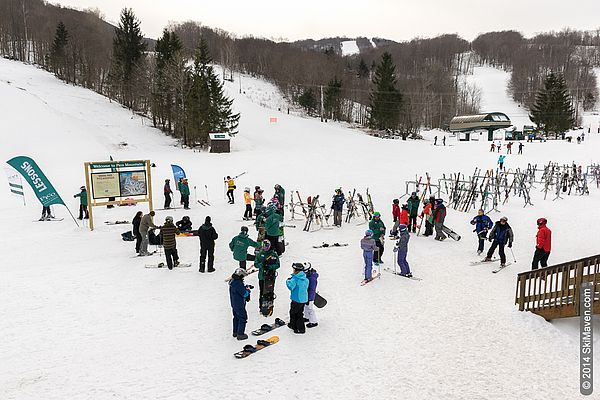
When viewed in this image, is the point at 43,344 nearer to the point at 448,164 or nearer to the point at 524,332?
the point at 524,332

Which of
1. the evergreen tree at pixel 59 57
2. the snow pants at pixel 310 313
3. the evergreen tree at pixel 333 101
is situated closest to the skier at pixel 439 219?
the snow pants at pixel 310 313

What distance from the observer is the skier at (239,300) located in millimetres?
7914

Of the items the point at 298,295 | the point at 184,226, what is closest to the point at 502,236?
the point at 298,295

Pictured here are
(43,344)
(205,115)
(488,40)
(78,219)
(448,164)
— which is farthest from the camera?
(488,40)

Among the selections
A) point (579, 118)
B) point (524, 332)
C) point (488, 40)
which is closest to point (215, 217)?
point (524, 332)

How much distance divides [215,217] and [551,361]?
47.7ft

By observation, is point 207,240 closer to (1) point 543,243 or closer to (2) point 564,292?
(2) point 564,292

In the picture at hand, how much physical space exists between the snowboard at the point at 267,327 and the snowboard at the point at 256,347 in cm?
29

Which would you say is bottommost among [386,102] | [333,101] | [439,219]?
[439,219]

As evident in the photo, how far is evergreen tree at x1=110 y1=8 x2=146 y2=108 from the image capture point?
170 ft

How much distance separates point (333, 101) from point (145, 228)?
6266 cm

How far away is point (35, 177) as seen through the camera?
53.0 ft

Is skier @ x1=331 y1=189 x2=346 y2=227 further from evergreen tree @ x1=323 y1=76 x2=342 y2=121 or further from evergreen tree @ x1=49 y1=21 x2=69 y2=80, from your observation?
evergreen tree @ x1=323 y1=76 x2=342 y2=121

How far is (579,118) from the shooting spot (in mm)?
77375
